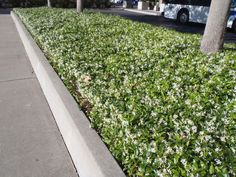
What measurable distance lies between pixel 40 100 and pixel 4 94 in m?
0.81

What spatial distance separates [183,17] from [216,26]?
47.5ft

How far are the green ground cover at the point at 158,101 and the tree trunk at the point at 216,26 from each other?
0.28 meters

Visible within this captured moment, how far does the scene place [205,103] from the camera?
10.5 ft

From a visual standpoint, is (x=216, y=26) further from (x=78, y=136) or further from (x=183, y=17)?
(x=183, y=17)

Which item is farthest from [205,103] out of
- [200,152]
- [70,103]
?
[70,103]

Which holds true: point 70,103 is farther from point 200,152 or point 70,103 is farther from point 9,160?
point 200,152

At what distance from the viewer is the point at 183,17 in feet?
62.5

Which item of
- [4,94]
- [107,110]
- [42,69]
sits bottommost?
[4,94]

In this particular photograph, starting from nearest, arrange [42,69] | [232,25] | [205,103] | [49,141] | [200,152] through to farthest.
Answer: [200,152], [205,103], [49,141], [42,69], [232,25]

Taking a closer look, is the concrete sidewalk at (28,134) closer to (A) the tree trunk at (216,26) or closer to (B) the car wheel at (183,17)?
(A) the tree trunk at (216,26)

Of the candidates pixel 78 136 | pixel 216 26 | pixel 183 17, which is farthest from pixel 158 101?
pixel 183 17

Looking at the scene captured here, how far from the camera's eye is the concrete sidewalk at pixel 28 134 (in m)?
3.31

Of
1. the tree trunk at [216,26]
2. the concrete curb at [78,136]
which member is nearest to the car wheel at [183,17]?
the tree trunk at [216,26]

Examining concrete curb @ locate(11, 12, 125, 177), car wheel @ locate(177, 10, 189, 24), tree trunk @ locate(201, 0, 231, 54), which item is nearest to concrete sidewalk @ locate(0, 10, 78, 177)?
concrete curb @ locate(11, 12, 125, 177)
